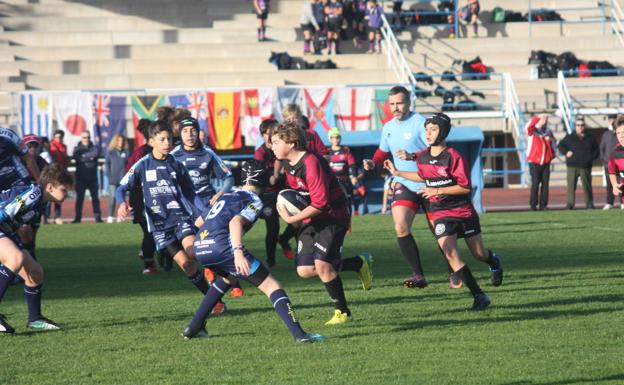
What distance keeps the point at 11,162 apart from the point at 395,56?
2466 centimetres

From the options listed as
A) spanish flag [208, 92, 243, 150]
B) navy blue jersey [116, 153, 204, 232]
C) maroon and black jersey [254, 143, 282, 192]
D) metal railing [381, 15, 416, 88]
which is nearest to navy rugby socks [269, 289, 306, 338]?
navy blue jersey [116, 153, 204, 232]

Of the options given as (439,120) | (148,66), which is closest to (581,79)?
(148,66)

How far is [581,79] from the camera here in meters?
33.4

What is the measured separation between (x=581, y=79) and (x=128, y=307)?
24687 mm

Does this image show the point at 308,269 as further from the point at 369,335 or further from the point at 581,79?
the point at 581,79

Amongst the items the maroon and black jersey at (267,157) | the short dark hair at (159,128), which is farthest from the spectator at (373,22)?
the short dark hair at (159,128)

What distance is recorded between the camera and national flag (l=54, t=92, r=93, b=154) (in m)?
29.5

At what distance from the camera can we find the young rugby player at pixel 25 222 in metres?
9.05

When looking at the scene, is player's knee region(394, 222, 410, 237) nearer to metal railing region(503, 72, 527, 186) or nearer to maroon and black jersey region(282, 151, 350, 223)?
maroon and black jersey region(282, 151, 350, 223)

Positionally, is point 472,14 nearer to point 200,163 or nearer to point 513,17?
point 513,17

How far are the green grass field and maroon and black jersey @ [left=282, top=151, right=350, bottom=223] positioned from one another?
0.89m

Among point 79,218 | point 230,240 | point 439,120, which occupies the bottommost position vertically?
point 79,218

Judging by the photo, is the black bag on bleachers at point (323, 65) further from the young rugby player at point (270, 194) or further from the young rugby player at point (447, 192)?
the young rugby player at point (447, 192)

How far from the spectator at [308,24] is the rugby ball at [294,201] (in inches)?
999
